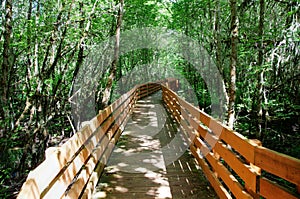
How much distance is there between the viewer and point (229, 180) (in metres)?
3.42

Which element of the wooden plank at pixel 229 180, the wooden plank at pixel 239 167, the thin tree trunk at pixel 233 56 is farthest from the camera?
the thin tree trunk at pixel 233 56

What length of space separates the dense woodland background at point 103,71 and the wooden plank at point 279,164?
3868mm

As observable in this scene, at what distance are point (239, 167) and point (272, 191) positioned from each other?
801 millimetres

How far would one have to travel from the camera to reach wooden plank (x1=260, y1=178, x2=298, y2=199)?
6.86ft

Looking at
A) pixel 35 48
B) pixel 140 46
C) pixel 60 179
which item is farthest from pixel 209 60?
pixel 60 179

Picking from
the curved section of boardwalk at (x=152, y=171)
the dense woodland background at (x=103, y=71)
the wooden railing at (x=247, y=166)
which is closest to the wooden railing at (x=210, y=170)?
the wooden railing at (x=247, y=166)

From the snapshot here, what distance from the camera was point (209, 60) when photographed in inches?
713

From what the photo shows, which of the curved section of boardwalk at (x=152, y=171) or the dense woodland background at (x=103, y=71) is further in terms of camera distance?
the dense woodland background at (x=103, y=71)

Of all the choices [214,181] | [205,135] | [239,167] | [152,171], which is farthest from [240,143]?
[152,171]

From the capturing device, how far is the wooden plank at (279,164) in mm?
1985

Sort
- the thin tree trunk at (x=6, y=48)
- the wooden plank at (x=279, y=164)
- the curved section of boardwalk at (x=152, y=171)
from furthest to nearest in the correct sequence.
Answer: the thin tree trunk at (x=6, y=48)
the curved section of boardwalk at (x=152, y=171)
the wooden plank at (x=279, y=164)

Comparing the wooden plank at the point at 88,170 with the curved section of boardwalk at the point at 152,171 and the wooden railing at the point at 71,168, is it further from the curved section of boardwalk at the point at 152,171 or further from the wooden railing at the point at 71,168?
the curved section of boardwalk at the point at 152,171

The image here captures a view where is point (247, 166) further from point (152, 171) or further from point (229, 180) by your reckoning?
point (152, 171)

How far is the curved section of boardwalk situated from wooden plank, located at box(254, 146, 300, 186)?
175cm
